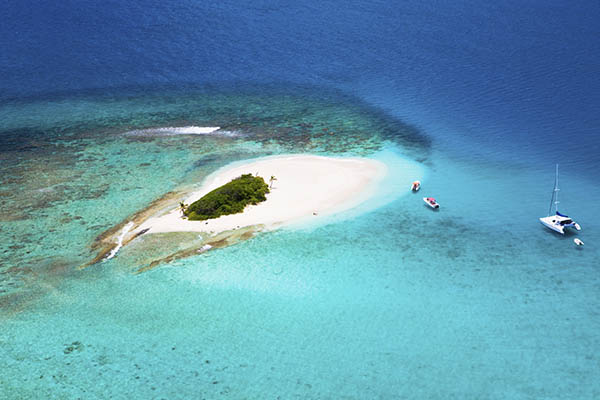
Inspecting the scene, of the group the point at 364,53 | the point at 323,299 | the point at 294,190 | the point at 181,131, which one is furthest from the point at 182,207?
the point at 364,53

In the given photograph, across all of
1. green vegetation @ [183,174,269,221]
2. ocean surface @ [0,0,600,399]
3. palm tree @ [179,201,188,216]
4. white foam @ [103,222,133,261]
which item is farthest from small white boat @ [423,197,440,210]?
white foam @ [103,222,133,261]

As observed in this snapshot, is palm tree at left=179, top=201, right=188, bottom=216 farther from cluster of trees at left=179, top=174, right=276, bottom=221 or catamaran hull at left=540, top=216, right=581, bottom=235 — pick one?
catamaran hull at left=540, top=216, right=581, bottom=235

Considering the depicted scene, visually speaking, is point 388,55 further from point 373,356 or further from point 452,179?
point 373,356

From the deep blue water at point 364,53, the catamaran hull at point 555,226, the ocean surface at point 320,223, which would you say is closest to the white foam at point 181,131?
the ocean surface at point 320,223

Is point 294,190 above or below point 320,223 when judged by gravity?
above

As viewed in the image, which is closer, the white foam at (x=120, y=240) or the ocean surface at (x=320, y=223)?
the ocean surface at (x=320, y=223)

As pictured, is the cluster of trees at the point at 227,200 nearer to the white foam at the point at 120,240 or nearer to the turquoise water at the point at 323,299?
the white foam at the point at 120,240

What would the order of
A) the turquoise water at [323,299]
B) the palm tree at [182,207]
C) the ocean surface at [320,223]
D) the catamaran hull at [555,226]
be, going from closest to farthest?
the turquoise water at [323,299] → the ocean surface at [320,223] → the catamaran hull at [555,226] → the palm tree at [182,207]

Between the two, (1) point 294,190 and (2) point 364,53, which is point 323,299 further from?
(2) point 364,53
